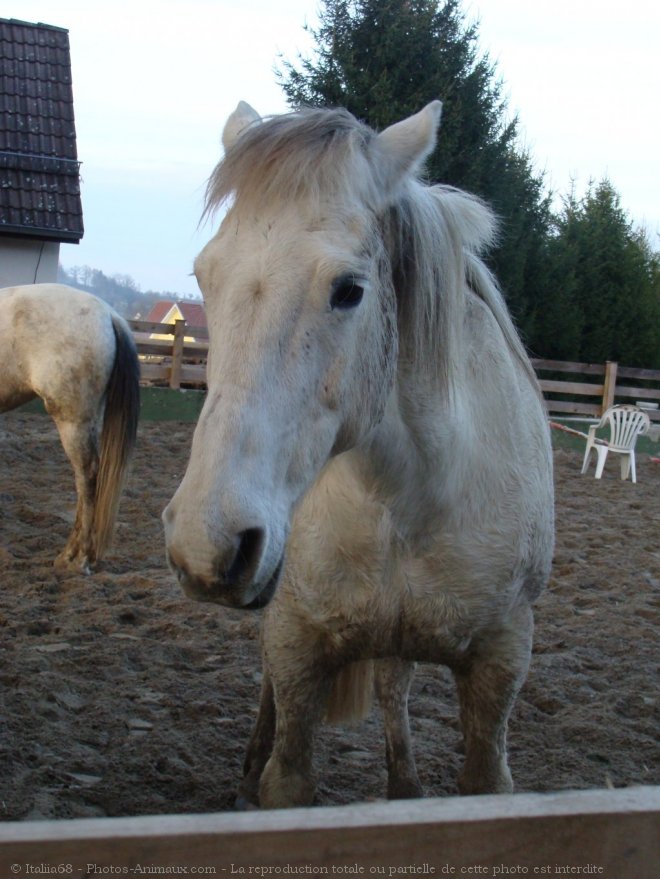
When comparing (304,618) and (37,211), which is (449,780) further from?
(37,211)

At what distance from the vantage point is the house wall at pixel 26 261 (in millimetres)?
12305

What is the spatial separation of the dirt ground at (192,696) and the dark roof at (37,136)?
23.6ft

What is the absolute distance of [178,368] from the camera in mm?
13625

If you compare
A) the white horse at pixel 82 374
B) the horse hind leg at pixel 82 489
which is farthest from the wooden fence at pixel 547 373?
the horse hind leg at pixel 82 489

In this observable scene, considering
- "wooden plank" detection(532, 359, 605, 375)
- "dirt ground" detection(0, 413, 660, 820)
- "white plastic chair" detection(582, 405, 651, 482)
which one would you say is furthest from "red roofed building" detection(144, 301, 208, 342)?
"wooden plank" detection(532, 359, 605, 375)

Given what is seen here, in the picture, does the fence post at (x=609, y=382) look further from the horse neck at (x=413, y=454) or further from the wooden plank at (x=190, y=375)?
the horse neck at (x=413, y=454)

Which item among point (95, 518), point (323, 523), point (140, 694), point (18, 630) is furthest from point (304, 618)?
point (95, 518)

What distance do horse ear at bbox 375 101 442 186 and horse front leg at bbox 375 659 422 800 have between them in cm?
169

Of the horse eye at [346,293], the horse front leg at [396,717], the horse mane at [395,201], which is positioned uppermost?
the horse mane at [395,201]

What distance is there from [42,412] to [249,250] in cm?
1024

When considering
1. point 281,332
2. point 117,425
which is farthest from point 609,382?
point 281,332

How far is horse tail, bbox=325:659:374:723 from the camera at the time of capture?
2.86 meters

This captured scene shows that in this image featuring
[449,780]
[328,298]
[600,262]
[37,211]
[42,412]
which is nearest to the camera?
[328,298]

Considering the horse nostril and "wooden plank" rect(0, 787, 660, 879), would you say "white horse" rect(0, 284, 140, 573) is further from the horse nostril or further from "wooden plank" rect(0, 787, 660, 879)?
"wooden plank" rect(0, 787, 660, 879)
